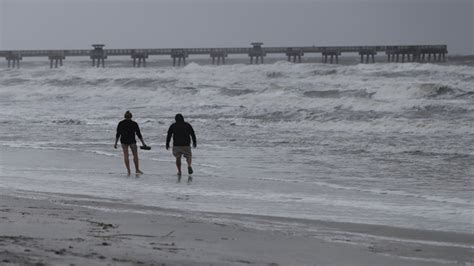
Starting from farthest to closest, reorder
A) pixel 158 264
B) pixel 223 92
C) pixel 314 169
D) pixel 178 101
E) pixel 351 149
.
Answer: pixel 223 92
pixel 178 101
pixel 351 149
pixel 314 169
pixel 158 264

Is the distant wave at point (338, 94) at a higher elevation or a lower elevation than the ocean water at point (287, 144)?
higher

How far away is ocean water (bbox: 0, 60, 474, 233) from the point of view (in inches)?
457

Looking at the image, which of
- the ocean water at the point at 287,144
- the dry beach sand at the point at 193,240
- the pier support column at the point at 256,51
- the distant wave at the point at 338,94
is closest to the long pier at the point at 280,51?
the pier support column at the point at 256,51

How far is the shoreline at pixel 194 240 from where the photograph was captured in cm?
691

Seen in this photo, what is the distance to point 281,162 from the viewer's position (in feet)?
54.6

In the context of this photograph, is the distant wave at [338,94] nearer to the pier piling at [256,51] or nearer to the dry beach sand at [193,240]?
the dry beach sand at [193,240]

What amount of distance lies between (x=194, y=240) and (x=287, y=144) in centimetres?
1240

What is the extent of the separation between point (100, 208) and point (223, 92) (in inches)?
1306

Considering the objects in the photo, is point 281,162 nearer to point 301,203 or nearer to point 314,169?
point 314,169

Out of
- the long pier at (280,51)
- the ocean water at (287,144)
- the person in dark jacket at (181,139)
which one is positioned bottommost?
the ocean water at (287,144)

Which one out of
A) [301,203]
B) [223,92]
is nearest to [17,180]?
[301,203]

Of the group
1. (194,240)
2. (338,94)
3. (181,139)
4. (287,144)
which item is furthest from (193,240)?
(338,94)

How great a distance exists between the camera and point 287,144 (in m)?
20.4

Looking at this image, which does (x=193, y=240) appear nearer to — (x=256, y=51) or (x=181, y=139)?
(x=181, y=139)
